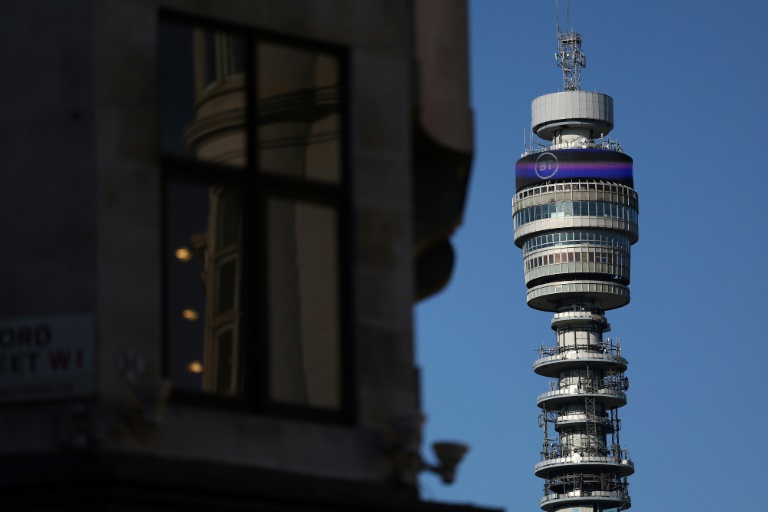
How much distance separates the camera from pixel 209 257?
16438 millimetres

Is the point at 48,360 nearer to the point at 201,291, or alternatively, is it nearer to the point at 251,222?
the point at 201,291

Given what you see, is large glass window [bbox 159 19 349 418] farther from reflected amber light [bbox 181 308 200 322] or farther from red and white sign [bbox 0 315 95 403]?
red and white sign [bbox 0 315 95 403]

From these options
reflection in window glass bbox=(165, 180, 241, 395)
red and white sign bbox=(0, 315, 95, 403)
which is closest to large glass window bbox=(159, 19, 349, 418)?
reflection in window glass bbox=(165, 180, 241, 395)

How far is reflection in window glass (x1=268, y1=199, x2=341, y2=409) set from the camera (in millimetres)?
16656

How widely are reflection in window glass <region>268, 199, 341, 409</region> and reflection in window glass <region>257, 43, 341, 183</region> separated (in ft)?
1.40

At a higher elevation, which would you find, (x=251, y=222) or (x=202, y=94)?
(x=202, y=94)

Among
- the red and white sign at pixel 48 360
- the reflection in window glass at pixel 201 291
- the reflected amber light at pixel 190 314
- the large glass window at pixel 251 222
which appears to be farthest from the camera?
the large glass window at pixel 251 222

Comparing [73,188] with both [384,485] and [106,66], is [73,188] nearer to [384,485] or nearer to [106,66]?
[106,66]

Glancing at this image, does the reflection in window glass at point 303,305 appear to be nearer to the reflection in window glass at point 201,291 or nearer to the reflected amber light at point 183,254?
the reflection in window glass at point 201,291

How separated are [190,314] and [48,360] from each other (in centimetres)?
145

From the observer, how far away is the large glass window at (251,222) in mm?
16344

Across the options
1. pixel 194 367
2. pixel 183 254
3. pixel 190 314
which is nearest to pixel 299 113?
pixel 183 254

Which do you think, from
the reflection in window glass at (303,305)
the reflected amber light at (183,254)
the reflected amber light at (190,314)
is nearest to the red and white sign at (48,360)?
the reflected amber light at (190,314)

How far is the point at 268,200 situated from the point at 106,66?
1979 millimetres
